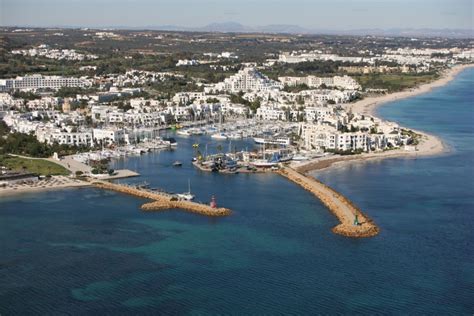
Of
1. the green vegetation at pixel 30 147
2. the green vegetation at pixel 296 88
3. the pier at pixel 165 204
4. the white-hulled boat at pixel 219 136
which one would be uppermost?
the green vegetation at pixel 296 88

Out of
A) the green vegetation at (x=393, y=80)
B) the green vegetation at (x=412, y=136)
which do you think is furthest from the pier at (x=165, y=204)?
the green vegetation at (x=393, y=80)

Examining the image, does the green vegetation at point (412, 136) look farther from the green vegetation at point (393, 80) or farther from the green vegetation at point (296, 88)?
the green vegetation at point (393, 80)

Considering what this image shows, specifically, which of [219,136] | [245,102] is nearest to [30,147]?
[219,136]

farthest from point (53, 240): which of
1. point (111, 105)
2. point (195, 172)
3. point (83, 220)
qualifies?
point (111, 105)

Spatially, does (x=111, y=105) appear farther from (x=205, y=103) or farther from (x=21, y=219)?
(x=21, y=219)

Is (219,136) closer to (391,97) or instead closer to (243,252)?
(243,252)
